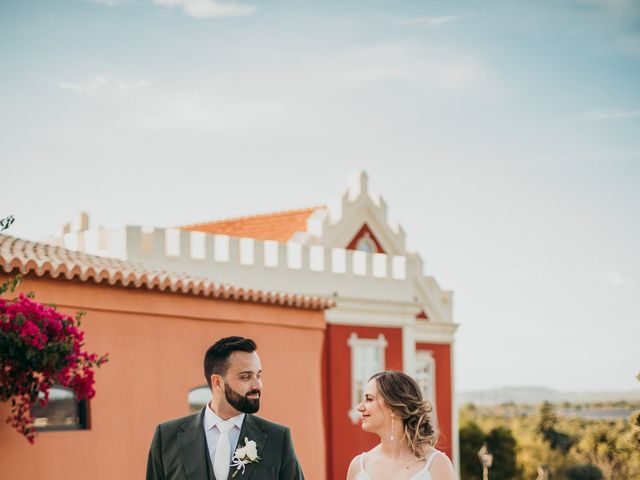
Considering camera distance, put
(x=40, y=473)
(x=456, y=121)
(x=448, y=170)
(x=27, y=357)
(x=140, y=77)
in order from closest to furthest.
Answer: (x=27, y=357) → (x=40, y=473) → (x=140, y=77) → (x=456, y=121) → (x=448, y=170)

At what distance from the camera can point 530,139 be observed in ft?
101

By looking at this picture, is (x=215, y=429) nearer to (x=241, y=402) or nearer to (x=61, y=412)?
(x=241, y=402)

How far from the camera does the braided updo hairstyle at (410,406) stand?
18.5ft

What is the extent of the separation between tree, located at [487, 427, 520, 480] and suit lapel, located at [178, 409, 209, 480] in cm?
4027

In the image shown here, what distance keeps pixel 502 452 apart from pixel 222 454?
40.8 m

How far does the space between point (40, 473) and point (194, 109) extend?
1263 cm

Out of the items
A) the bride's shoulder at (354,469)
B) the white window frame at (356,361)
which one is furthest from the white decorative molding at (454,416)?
the bride's shoulder at (354,469)

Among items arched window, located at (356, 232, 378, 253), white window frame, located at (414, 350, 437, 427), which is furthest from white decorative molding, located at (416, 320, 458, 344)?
arched window, located at (356, 232, 378, 253)

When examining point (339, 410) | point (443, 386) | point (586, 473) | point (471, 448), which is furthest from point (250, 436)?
point (471, 448)

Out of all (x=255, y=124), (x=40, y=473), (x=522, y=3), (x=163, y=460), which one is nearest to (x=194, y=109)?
(x=255, y=124)

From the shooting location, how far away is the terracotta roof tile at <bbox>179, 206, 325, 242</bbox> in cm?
2431

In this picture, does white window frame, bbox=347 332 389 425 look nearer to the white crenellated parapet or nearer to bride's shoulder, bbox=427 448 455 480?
the white crenellated parapet

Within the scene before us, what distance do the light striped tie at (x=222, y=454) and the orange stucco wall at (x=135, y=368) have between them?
7.29m

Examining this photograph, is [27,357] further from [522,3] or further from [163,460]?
[522,3]
